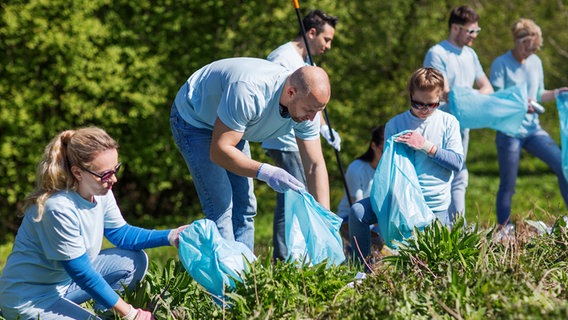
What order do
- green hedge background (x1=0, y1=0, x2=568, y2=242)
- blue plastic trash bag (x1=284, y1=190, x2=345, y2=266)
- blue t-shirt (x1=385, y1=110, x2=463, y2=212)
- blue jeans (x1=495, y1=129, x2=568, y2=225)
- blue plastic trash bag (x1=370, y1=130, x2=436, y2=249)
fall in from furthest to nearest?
green hedge background (x1=0, y1=0, x2=568, y2=242) < blue jeans (x1=495, y1=129, x2=568, y2=225) < blue t-shirt (x1=385, y1=110, x2=463, y2=212) < blue plastic trash bag (x1=370, y1=130, x2=436, y2=249) < blue plastic trash bag (x1=284, y1=190, x2=345, y2=266)

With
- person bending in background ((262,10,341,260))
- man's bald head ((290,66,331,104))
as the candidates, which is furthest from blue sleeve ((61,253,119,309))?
person bending in background ((262,10,341,260))

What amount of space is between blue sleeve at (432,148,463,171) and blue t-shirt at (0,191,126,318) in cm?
190

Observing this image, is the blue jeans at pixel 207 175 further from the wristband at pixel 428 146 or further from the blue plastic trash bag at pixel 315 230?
the wristband at pixel 428 146

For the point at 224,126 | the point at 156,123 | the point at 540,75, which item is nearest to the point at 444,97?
the point at 540,75

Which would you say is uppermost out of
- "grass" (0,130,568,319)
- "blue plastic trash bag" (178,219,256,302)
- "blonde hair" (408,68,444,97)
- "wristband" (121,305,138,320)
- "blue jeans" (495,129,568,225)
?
"blonde hair" (408,68,444,97)

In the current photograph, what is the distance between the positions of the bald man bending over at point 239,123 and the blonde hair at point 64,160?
2.14 feet

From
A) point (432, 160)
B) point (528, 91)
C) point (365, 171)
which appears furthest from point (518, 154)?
point (432, 160)

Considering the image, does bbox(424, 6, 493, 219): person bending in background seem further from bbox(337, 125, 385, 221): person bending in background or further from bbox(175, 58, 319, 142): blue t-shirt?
bbox(175, 58, 319, 142): blue t-shirt

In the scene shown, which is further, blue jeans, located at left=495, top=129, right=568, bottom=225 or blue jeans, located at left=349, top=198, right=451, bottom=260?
blue jeans, located at left=495, top=129, right=568, bottom=225

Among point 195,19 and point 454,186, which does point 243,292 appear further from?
point 195,19

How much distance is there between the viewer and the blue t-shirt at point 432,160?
479 centimetres

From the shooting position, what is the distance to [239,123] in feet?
13.1

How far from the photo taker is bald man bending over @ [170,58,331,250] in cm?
394

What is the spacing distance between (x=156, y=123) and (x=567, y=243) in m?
6.99
